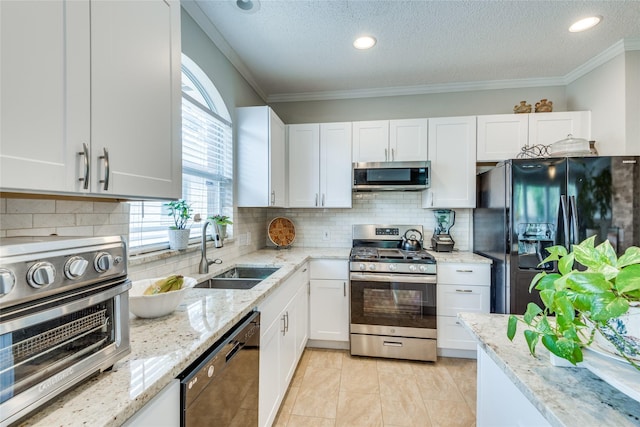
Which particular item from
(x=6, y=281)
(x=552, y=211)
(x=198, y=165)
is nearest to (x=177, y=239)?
(x=198, y=165)

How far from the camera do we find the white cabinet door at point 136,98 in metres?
0.88

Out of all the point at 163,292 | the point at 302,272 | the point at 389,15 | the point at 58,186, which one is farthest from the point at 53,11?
the point at 302,272

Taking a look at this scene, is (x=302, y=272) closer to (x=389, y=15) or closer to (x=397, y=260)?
(x=397, y=260)

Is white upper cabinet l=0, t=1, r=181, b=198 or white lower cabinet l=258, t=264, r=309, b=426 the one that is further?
white lower cabinet l=258, t=264, r=309, b=426

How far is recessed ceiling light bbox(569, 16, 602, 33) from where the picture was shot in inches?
81.4

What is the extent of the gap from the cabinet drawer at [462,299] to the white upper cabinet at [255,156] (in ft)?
5.85

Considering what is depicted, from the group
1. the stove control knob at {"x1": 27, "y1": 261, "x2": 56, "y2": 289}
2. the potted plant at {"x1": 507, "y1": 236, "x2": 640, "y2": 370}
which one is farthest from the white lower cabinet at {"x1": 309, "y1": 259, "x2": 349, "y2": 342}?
the stove control knob at {"x1": 27, "y1": 261, "x2": 56, "y2": 289}

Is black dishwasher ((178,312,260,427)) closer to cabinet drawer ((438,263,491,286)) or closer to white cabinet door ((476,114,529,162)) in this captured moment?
cabinet drawer ((438,263,491,286))

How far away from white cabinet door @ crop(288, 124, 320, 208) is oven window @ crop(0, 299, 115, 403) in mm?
2418

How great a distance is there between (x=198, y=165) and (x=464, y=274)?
2414 mm

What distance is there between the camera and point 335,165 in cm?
305

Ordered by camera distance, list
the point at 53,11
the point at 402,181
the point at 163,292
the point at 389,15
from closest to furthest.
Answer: the point at 53,11, the point at 163,292, the point at 389,15, the point at 402,181

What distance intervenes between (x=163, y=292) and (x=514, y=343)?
1.30 m

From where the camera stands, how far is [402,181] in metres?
2.81
